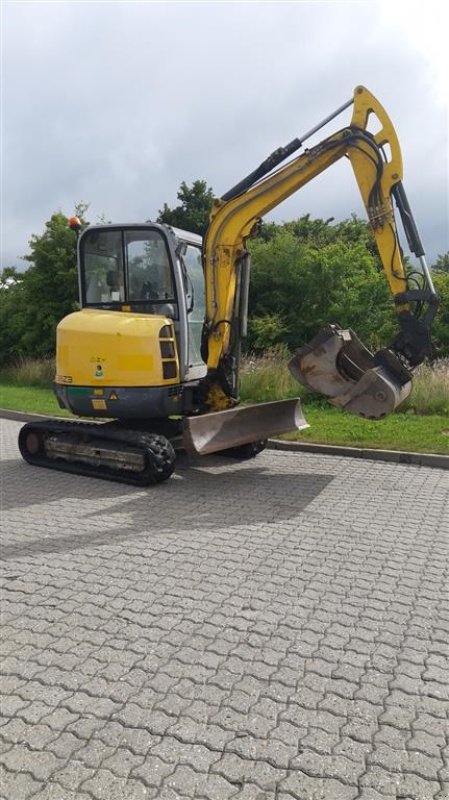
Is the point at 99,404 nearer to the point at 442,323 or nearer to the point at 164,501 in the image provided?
the point at 164,501

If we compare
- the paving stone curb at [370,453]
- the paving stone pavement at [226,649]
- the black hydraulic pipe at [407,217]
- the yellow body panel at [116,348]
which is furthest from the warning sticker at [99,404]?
the black hydraulic pipe at [407,217]

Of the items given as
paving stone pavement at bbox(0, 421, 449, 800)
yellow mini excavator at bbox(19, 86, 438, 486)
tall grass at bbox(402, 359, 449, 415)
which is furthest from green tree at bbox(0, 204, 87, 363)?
paving stone pavement at bbox(0, 421, 449, 800)

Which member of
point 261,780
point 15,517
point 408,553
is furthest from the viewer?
Result: point 15,517

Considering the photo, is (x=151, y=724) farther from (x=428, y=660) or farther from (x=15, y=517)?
(x=15, y=517)

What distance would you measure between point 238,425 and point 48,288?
14482mm

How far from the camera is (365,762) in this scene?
2.50 meters

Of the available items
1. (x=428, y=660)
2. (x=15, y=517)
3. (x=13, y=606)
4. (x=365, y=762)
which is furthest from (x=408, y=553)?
(x=15, y=517)

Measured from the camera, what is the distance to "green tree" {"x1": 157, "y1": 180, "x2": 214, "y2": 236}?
27.2 metres

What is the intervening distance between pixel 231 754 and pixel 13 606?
1891 millimetres

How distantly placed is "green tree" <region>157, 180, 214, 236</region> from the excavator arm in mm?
20767

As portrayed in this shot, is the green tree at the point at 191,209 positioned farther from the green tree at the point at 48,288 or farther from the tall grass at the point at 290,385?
the tall grass at the point at 290,385

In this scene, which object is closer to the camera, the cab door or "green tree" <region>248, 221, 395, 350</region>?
the cab door

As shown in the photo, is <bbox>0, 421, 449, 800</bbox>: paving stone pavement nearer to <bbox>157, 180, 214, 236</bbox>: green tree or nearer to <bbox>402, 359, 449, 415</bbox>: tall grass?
<bbox>402, 359, 449, 415</bbox>: tall grass

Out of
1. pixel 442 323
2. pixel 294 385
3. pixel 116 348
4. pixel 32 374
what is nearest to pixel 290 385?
pixel 294 385
